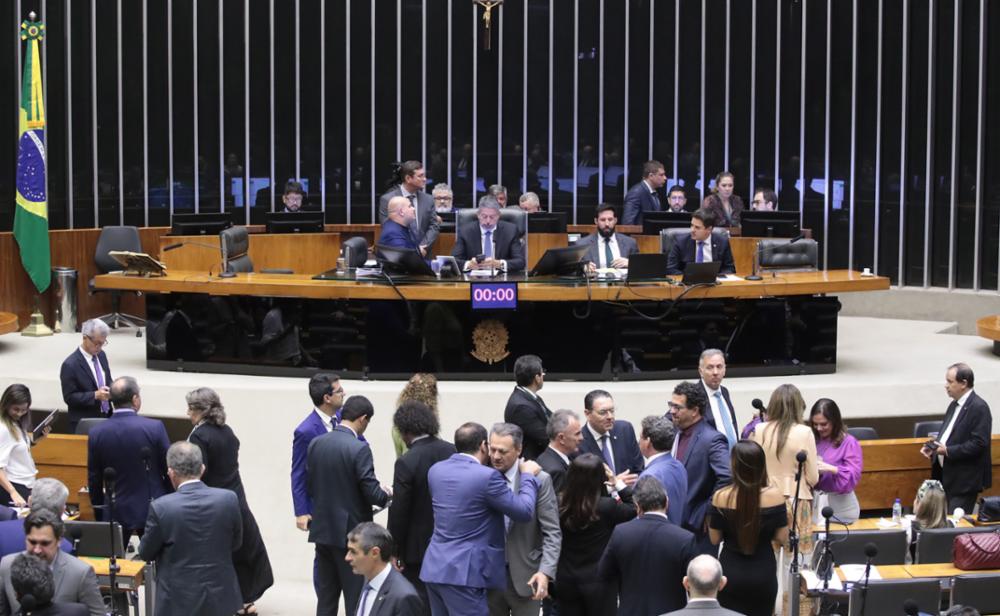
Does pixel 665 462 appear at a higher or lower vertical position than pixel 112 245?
lower

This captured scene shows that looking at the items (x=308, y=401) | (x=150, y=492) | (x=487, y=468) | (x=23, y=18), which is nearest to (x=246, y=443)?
(x=308, y=401)

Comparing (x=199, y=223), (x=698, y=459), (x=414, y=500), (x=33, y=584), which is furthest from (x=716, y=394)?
(x=199, y=223)

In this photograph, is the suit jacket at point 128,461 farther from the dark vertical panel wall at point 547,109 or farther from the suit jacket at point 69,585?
the dark vertical panel wall at point 547,109

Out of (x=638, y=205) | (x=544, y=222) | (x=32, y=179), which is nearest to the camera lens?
(x=544, y=222)

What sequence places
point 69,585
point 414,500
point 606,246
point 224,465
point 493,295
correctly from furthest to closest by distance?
point 606,246
point 493,295
point 224,465
point 414,500
point 69,585

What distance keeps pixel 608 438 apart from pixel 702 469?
472mm

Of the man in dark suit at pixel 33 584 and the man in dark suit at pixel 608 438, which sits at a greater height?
the man in dark suit at pixel 608 438

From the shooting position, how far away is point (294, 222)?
14.2 metres

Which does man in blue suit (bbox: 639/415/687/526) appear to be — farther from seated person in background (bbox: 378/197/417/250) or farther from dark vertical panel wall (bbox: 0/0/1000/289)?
dark vertical panel wall (bbox: 0/0/1000/289)

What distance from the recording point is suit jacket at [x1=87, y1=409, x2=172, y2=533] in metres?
8.09

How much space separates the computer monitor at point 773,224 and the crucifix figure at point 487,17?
3.35 m

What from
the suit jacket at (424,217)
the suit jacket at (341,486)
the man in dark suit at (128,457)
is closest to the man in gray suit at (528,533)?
the suit jacket at (341,486)

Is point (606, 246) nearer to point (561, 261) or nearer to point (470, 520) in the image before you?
point (561, 261)

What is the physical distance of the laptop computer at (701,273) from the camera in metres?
10.5
